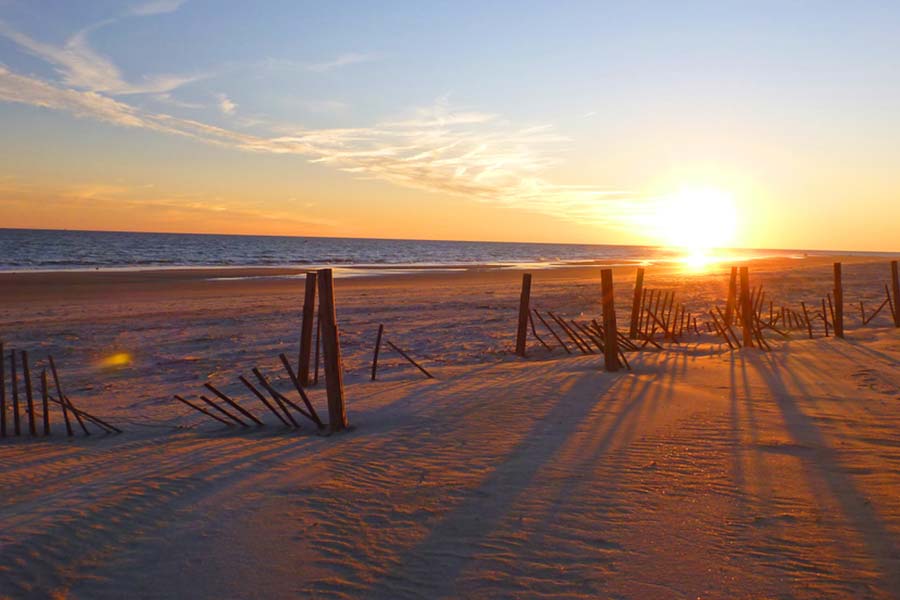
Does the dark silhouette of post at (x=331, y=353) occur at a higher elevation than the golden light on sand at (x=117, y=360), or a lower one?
higher

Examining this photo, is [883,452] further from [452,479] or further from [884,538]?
[452,479]

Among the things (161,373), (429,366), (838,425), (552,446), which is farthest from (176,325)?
(838,425)

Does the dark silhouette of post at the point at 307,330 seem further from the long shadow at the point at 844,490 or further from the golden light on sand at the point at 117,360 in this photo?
the long shadow at the point at 844,490

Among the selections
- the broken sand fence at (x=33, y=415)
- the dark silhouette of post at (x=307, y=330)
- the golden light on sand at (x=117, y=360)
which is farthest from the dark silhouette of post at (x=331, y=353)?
the golden light on sand at (x=117, y=360)

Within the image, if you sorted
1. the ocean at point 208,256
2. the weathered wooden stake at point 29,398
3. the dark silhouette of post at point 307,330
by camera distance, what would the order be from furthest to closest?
1. the ocean at point 208,256
2. the dark silhouette of post at point 307,330
3. the weathered wooden stake at point 29,398

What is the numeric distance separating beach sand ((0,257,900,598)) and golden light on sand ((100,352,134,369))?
1141mm

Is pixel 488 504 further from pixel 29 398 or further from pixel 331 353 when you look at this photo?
pixel 29 398

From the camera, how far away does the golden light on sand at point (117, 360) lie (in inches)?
448

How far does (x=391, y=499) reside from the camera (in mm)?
4629

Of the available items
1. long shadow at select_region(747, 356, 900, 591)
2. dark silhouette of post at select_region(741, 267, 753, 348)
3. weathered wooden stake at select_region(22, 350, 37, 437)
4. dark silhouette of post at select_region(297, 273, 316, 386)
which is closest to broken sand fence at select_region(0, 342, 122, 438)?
weathered wooden stake at select_region(22, 350, 37, 437)

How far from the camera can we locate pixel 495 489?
4.75m

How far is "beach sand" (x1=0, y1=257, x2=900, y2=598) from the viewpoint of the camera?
3.56 metres

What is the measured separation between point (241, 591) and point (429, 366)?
7567 millimetres

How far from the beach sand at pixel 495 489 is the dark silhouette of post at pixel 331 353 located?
32cm
